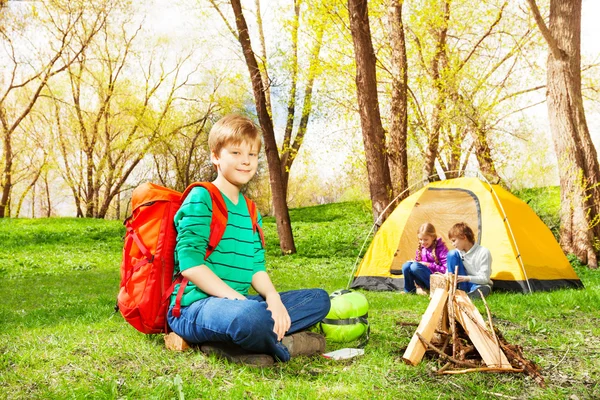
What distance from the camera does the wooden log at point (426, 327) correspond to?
325cm

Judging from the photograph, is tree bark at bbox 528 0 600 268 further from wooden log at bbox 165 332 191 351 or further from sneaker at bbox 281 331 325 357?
wooden log at bbox 165 332 191 351

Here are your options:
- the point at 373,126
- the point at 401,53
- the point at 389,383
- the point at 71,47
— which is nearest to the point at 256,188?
the point at 71,47

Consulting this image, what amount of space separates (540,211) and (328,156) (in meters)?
7.26

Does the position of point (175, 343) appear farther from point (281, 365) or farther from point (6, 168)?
point (6, 168)

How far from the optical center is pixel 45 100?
26.0 metres

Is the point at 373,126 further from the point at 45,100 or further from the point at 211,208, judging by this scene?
the point at 45,100

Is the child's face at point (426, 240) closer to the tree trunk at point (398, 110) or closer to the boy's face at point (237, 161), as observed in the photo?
the tree trunk at point (398, 110)

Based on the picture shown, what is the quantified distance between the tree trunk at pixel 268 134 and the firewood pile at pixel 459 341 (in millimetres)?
9720

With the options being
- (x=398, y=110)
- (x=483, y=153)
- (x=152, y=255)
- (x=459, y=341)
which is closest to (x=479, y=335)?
(x=459, y=341)

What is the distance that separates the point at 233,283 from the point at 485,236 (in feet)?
16.8

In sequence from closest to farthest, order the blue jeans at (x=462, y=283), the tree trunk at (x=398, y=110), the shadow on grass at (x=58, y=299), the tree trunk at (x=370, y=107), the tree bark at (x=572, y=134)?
the shadow on grass at (x=58, y=299) → the blue jeans at (x=462, y=283) → the tree trunk at (x=370, y=107) → the tree bark at (x=572, y=134) → the tree trunk at (x=398, y=110)

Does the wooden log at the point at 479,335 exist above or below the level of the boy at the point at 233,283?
below

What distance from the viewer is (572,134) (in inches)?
391

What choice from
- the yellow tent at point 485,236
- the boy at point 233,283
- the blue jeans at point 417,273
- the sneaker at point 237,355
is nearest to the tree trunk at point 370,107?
the yellow tent at point 485,236
